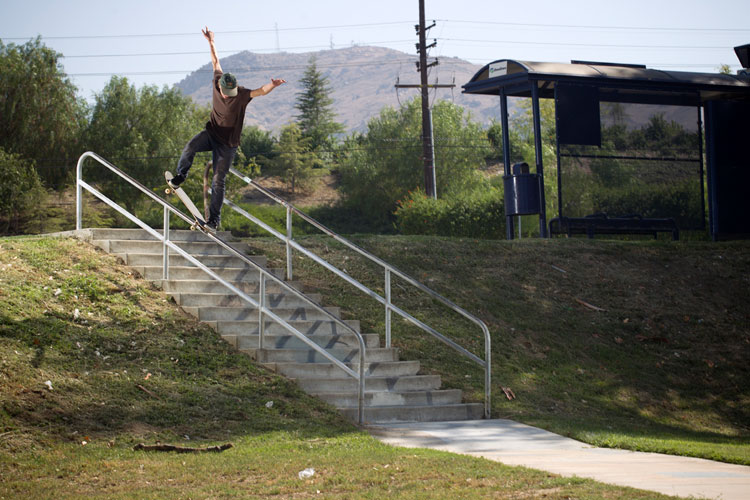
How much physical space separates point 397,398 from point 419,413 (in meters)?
0.39

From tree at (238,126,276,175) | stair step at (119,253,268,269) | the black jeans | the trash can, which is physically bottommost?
stair step at (119,253,268,269)

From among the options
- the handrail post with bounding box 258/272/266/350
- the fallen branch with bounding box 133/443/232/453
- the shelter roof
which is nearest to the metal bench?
the shelter roof

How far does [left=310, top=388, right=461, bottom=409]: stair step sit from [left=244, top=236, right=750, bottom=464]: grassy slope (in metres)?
0.40

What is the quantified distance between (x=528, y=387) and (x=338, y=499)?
582cm

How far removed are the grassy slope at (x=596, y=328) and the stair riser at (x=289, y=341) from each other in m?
1.01

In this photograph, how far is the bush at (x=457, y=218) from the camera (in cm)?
2867

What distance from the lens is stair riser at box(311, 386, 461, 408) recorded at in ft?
31.7

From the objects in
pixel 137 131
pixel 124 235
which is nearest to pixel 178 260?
pixel 124 235

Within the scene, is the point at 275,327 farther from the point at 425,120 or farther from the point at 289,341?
the point at 425,120

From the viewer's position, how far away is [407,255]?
15.1 m

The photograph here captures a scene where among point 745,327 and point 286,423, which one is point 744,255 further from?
point 286,423

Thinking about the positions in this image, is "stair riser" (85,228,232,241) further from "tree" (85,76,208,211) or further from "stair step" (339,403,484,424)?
"tree" (85,76,208,211)

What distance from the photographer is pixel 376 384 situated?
10250 millimetres

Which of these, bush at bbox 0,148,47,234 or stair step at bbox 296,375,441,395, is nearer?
stair step at bbox 296,375,441,395
